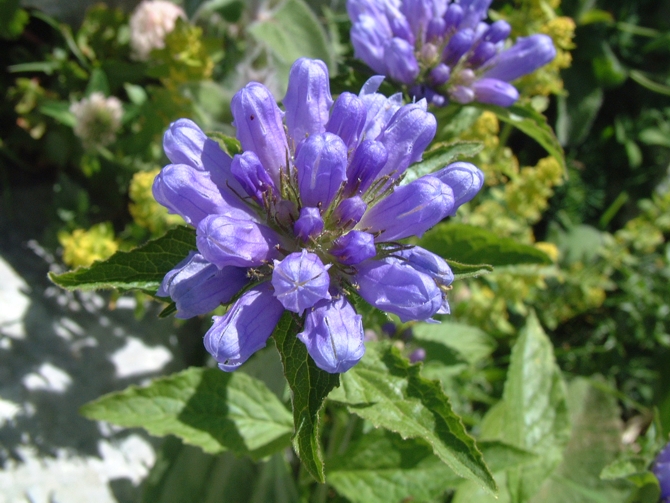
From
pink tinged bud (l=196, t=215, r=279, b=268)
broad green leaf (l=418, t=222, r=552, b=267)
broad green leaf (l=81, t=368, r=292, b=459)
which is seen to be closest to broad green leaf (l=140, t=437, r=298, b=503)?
broad green leaf (l=81, t=368, r=292, b=459)

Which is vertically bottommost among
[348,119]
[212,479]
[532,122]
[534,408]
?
[534,408]

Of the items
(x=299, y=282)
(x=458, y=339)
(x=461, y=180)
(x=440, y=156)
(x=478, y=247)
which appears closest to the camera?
(x=299, y=282)

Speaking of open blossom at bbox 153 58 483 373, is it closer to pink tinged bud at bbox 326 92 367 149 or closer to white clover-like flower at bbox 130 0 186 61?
pink tinged bud at bbox 326 92 367 149

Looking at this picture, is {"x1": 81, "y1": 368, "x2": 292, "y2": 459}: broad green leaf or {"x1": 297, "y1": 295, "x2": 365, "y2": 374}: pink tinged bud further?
{"x1": 81, "y1": 368, "x2": 292, "y2": 459}: broad green leaf

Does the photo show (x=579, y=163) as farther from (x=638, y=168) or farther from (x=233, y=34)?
(x=233, y=34)

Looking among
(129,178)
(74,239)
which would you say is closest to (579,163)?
(129,178)

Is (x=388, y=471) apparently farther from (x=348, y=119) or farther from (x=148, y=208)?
(x=148, y=208)

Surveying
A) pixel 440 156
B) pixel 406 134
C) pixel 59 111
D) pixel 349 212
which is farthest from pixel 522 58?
pixel 59 111
